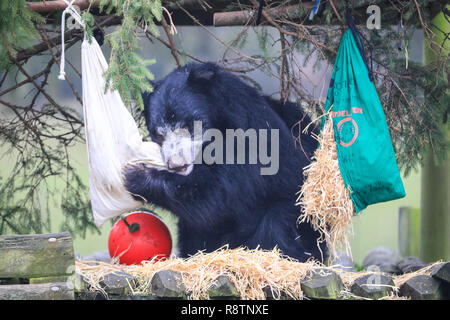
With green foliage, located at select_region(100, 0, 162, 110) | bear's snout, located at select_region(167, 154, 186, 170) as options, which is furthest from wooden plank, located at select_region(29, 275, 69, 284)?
bear's snout, located at select_region(167, 154, 186, 170)

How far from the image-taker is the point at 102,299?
154 inches

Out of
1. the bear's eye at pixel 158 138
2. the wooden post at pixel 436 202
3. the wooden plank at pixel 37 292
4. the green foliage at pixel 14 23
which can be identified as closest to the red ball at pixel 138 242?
the bear's eye at pixel 158 138

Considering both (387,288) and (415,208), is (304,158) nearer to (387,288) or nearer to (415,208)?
(387,288)

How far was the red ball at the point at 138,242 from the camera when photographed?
471 centimetres

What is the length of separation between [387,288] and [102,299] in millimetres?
1805

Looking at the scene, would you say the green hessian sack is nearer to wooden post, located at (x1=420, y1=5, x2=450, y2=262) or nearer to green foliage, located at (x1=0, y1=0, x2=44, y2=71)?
wooden post, located at (x1=420, y1=5, x2=450, y2=262)

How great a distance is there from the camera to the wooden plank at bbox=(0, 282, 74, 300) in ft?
11.5

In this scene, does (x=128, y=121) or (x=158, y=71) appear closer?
(x=128, y=121)

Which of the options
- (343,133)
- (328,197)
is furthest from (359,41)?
(328,197)

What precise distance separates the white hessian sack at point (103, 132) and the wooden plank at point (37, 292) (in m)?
1.03

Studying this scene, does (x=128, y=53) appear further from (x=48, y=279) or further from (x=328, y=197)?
(x=328, y=197)

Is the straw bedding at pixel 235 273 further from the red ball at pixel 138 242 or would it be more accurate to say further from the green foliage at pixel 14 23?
the green foliage at pixel 14 23

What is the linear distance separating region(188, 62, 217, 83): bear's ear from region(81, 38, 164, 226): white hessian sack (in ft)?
2.50

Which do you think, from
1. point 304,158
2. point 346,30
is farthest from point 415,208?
point 346,30
